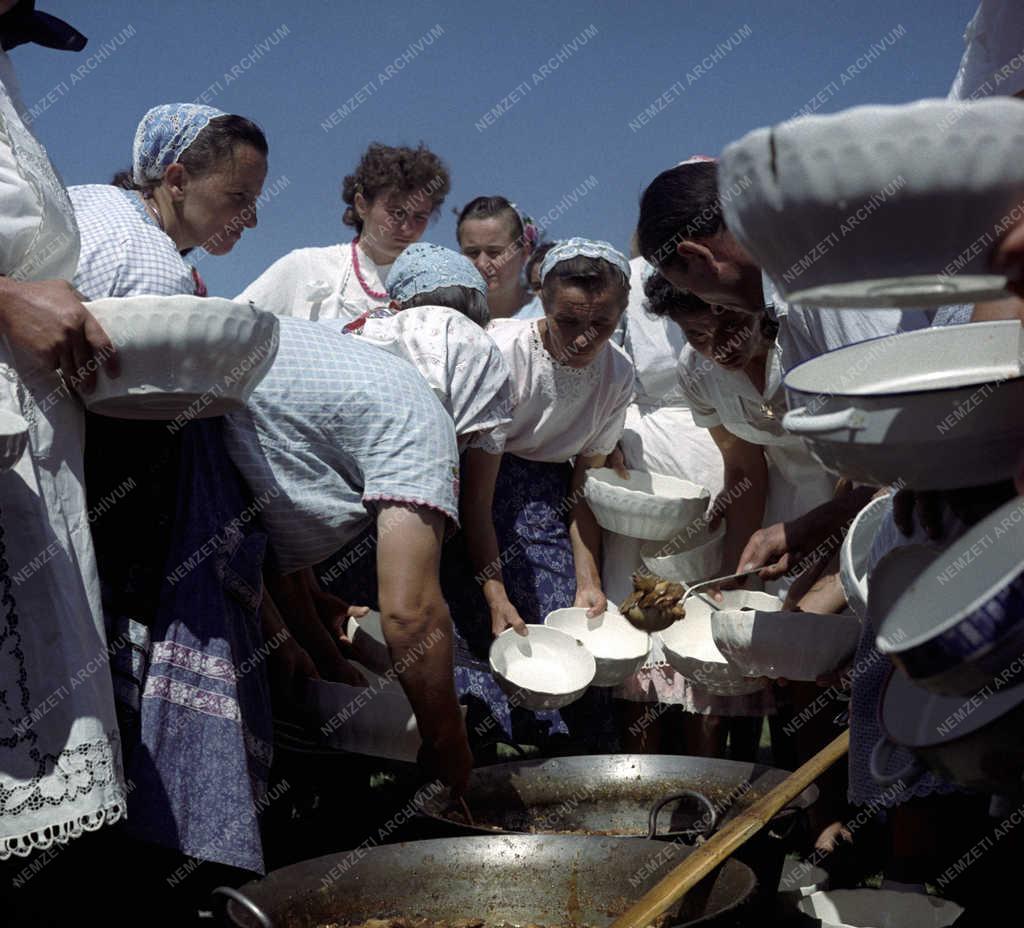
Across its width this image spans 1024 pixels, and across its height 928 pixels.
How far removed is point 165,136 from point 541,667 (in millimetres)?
1734

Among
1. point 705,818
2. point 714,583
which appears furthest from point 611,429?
point 705,818

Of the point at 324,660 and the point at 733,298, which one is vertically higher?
the point at 733,298

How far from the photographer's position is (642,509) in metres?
3.88

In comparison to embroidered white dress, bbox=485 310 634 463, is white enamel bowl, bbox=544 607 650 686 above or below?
below

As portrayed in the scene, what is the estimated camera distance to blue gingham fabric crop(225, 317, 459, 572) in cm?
255

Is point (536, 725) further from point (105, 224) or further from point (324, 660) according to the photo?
point (105, 224)

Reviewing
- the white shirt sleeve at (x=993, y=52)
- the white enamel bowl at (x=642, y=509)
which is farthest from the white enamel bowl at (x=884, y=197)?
the white enamel bowl at (x=642, y=509)

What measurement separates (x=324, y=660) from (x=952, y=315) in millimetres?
1808

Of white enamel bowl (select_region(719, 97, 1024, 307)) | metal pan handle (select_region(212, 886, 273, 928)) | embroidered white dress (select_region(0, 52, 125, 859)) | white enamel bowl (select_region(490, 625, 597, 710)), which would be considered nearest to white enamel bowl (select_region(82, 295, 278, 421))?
embroidered white dress (select_region(0, 52, 125, 859))

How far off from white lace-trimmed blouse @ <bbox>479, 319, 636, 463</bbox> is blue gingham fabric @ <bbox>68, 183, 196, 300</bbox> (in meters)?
1.64

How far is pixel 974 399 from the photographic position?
4.61ft

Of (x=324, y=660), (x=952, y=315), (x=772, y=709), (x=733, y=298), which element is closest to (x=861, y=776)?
(x=952, y=315)

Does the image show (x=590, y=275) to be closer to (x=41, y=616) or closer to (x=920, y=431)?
(x=41, y=616)

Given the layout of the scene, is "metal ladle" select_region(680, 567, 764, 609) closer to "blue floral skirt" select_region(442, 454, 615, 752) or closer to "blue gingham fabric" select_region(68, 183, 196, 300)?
"blue floral skirt" select_region(442, 454, 615, 752)
